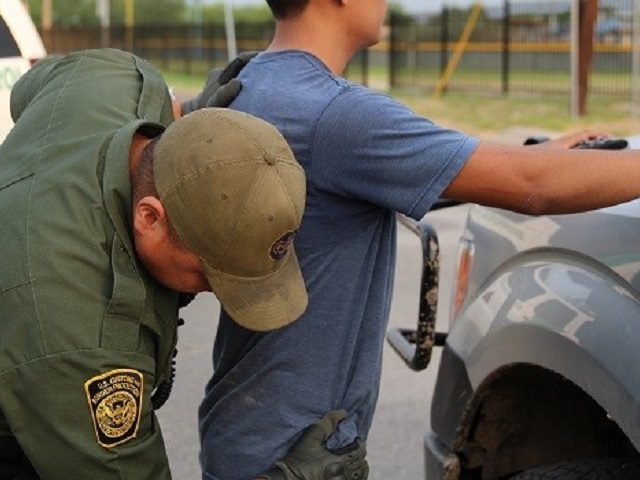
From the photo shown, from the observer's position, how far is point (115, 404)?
215cm

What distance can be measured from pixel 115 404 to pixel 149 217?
1.04 feet

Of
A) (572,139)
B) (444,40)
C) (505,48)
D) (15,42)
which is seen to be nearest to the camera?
(572,139)

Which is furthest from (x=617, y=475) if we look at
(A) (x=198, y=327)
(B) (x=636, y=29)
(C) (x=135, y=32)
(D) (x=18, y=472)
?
(C) (x=135, y=32)

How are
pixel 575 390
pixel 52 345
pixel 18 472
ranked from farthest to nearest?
pixel 575 390, pixel 18 472, pixel 52 345

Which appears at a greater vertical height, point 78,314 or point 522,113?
point 78,314

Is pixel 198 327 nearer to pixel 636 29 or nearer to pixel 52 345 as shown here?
pixel 52 345

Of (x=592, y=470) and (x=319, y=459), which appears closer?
(x=319, y=459)

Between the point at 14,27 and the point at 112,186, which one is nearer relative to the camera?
the point at 112,186

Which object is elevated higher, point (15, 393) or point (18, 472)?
point (15, 393)

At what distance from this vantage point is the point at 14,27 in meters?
5.45

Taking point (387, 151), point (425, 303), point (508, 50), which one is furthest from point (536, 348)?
point (508, 50)

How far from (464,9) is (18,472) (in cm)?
2339

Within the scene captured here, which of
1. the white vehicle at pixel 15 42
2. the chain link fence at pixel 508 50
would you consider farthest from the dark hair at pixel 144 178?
the chain link fence at pixel 508 50

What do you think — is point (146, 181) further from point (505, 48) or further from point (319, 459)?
point (505, 48)
